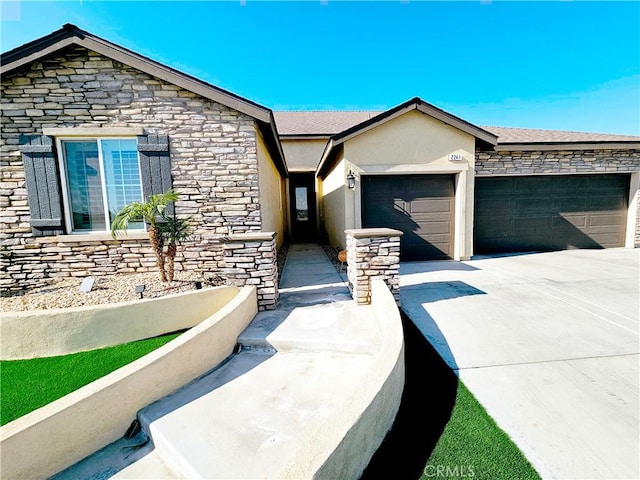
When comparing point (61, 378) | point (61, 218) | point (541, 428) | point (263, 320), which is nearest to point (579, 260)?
point (541, 428)

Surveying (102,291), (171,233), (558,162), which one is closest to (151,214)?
(171,233)

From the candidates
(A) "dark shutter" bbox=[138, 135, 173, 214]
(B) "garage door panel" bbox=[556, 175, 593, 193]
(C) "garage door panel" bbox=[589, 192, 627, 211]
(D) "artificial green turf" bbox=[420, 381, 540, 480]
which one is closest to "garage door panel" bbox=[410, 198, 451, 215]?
(B) "garage door panel" bbox=[556, 175, 593, 193]

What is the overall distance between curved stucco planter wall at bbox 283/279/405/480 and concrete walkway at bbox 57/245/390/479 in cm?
8

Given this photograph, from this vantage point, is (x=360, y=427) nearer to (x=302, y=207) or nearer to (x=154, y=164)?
(x=154, y=164)

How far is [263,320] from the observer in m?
3.90

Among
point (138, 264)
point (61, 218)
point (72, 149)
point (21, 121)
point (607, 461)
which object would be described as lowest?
point (607, 461)

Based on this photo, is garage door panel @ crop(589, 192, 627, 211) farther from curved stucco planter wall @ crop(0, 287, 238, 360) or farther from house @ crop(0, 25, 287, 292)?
curved stucco planter wall @ crop(0, 287, 238, 360)

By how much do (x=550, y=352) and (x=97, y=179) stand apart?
782 centimetres

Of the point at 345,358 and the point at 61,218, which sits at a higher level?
the point at 61,218

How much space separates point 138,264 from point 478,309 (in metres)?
6.34

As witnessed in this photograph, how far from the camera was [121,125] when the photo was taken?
5.28 meters

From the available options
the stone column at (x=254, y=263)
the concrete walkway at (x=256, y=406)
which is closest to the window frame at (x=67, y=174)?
the stone column at (x=254, y=263)

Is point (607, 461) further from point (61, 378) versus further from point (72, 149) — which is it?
point (72, 149)

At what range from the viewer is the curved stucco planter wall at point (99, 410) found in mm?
1926
